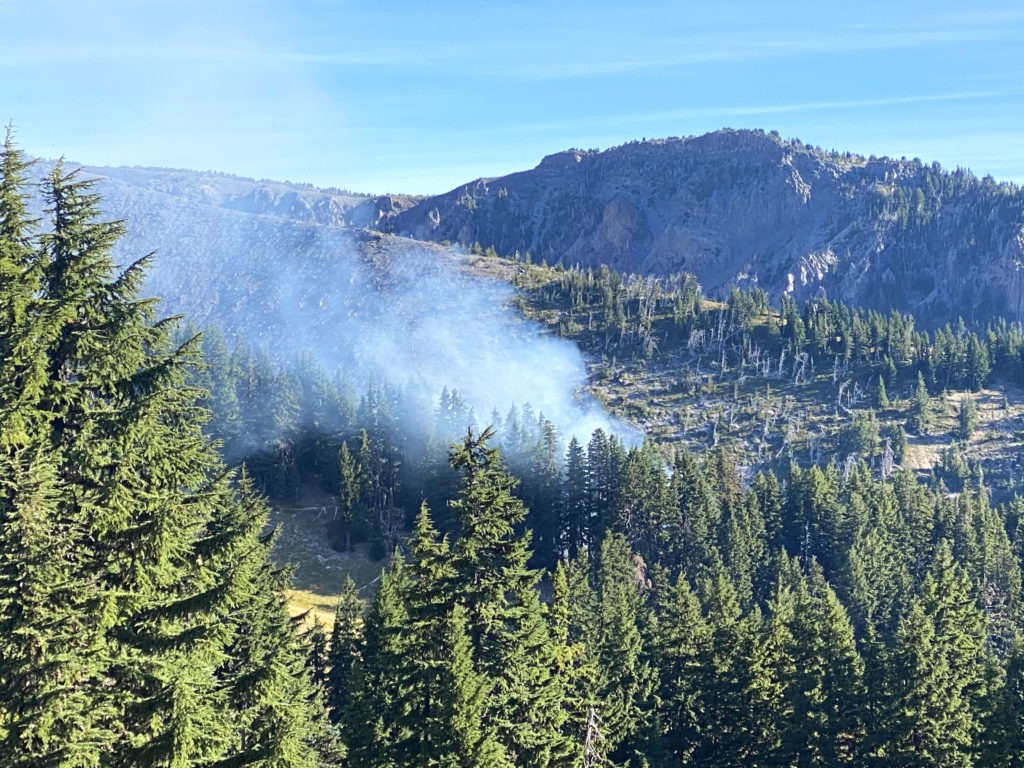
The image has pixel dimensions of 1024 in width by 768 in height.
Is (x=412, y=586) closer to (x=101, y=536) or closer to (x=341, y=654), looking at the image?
(x=101, y=536)

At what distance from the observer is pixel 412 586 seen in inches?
1155

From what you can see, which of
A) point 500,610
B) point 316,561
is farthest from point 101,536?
point 316,561

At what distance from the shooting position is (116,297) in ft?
62.3

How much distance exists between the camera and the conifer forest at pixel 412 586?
16.4 meters

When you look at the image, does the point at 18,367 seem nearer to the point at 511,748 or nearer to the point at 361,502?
the point at 511,748

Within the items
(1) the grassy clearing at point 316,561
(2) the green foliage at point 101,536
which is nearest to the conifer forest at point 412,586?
(2) the green foliage at point 101,536

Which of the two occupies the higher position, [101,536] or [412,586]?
[101,536]

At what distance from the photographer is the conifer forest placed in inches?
645

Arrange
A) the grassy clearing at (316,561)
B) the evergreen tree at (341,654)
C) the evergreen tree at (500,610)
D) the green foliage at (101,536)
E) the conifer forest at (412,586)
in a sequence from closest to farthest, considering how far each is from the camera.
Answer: the green foliage at (101,536), the conifer forest at (412,586), the evergreen tree at (500,610), the evergreen tree at (341,654), the grassy clearing at (316,561)

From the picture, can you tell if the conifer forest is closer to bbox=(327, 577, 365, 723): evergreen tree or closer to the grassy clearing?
bbox=(327, 577, 365, 723): evergreen tree

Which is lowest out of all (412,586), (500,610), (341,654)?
(341,654)

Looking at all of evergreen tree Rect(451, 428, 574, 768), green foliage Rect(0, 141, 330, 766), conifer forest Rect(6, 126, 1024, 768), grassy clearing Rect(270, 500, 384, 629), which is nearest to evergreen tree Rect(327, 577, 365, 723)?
conifer forest Rect(6, 126, 1024, 768)

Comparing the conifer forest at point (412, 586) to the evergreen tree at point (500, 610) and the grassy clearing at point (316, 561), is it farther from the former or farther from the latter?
the grassy clearing at point (316, 561)

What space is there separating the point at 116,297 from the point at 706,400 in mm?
161812
